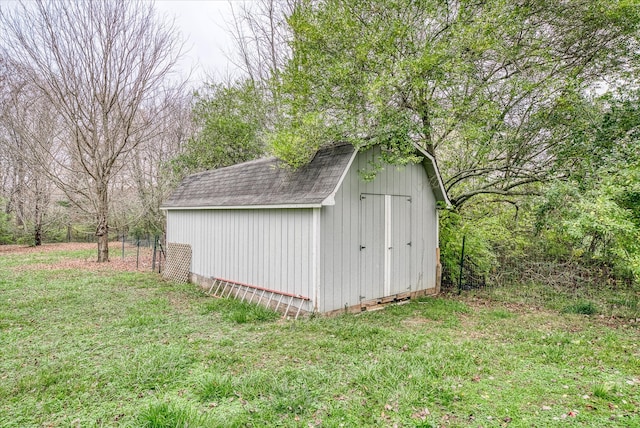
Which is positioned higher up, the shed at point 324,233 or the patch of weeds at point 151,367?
the shed at point 324,233

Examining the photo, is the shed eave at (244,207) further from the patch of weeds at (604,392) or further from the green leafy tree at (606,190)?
the green leafy tree at (606,190)

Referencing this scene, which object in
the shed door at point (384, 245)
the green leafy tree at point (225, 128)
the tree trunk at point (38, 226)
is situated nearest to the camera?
the shed door at point (384, 245)

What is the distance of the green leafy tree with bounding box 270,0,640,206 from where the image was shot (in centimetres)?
604

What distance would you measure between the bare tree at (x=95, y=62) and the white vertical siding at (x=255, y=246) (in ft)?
19.5

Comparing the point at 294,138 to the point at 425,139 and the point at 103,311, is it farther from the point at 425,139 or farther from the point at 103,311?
the point at 103,311

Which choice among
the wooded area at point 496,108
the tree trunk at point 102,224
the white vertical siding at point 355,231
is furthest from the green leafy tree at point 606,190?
the tree trunk at point 102,224

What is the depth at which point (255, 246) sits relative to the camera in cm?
694

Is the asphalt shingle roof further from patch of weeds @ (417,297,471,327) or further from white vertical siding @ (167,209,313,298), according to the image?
patch of weeds @ (417,297,471,327)

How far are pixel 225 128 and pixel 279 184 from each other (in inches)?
293

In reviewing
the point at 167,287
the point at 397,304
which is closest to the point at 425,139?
the point at 397,304

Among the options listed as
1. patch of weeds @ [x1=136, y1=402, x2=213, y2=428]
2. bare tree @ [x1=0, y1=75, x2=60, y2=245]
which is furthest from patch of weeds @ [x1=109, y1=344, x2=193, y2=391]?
bare tree @ [x1=0, y1=75, x2=60, y2=245]

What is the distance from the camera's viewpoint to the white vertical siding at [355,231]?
5824 millimetres

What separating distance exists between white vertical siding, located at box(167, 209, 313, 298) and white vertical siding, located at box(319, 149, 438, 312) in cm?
34

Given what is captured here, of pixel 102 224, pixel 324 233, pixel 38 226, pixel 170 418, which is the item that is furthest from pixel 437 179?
pixel 38 226
